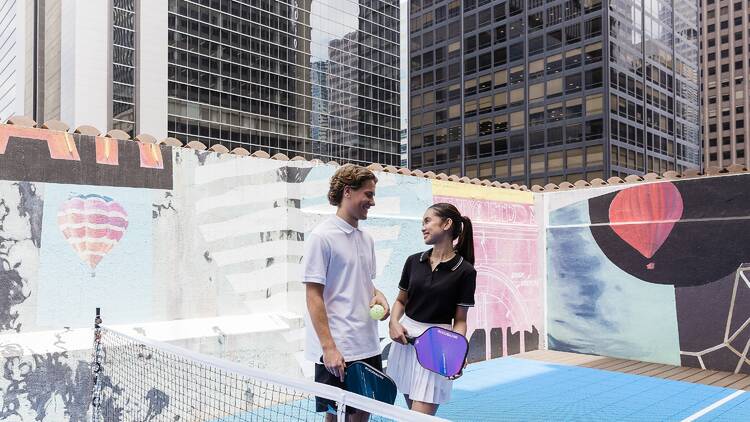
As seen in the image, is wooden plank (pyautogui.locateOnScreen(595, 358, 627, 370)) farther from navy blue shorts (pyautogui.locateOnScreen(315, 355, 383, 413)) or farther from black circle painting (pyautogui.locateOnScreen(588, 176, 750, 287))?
navy blue shorts (pyautogui.locateOnScreen(315, 355, 383, 413))

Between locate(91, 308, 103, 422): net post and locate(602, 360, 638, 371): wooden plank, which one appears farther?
locate(602, 360, 638, 371): wooden plank

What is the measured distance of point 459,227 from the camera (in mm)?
3627

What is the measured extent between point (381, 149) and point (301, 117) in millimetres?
15401

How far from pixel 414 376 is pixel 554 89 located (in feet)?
240

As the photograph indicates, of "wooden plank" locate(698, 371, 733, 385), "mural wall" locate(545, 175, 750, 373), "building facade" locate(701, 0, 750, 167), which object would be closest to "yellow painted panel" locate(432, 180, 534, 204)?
"mural wall" locate(545, 175, 750, 373)

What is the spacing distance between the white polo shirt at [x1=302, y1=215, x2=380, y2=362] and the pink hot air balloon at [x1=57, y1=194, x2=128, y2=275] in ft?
11.7

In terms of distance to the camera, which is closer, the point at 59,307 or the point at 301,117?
the point at 59,307

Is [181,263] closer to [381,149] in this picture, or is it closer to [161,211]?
[161,211]

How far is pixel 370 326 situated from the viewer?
3211mm

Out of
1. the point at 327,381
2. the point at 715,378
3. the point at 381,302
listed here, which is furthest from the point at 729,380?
the point at 327,381

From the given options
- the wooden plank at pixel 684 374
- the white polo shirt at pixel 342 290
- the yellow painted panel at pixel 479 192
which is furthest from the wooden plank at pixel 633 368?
the white polo shirt at pixel 342 290

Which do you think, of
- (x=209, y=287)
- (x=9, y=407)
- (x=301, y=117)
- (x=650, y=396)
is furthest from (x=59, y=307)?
(x=301, y=117)

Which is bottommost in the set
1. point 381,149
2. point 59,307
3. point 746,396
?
point 746,396

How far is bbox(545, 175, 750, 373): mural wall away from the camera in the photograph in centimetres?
884
